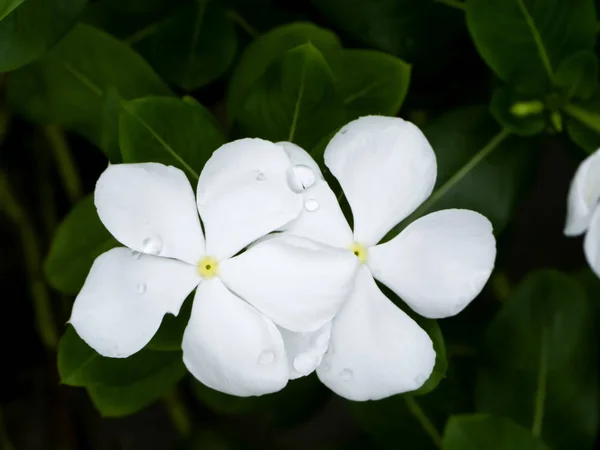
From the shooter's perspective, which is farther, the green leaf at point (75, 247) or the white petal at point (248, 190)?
the green leaf at point (75, 247)

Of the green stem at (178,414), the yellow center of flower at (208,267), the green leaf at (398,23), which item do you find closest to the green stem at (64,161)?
the green stem at (178,414)

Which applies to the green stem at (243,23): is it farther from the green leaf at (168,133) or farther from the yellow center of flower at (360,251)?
the yellow center of flower at (360,251)

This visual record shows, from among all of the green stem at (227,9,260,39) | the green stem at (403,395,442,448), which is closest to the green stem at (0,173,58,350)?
the green stem at (227,9,260,39)

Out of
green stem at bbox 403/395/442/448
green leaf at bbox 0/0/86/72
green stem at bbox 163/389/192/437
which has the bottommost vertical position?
green stem at bbox 163/389/192/437

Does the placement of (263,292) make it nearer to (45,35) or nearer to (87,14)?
(45,35)

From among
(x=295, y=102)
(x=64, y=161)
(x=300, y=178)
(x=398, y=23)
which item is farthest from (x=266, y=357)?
(x=64, y=161)

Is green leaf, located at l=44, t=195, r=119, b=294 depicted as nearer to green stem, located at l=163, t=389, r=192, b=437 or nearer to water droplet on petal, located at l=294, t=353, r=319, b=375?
water droplet on petal, located at l=294, t=353, r=319, b=375

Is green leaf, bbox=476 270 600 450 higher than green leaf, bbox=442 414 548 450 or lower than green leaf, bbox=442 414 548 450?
lower
